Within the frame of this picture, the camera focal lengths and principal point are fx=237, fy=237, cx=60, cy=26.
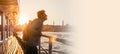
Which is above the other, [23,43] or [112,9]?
[112,9]

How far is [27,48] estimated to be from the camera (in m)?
4.18

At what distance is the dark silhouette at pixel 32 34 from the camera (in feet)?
13.0

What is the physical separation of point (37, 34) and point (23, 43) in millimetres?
281

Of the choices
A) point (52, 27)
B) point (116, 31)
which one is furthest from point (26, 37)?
point (52, 27)

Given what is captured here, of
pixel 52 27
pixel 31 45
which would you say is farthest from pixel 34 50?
pixel 52 27

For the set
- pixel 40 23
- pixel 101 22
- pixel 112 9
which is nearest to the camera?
pixel 112 9

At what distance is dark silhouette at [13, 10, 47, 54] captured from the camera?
13.0ft

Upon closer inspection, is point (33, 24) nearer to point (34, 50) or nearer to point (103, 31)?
point (34, 50)

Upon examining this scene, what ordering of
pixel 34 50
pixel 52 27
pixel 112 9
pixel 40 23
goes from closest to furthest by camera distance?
pixel 112 9 < pixel 40 23 < pixel 34 50 < pixel 52 27

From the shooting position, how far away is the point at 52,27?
163 ft

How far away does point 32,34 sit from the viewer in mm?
4059

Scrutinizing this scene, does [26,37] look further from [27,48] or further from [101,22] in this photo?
[101,22]

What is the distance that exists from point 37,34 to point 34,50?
37 cm

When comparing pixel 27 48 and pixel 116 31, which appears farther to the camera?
pixel 27 48
